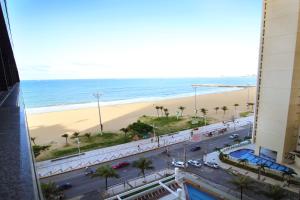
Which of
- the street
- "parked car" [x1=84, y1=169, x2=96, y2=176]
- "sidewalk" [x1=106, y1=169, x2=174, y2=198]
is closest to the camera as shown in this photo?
"sidewalk" [x1=106, y1=169, x2=174, y2=198]

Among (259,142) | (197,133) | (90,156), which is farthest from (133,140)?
(259,142)

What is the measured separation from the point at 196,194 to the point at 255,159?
450 inches

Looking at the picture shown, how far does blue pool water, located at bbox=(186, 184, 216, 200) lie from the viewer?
1936 centimetres

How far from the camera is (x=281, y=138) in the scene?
24.5 m

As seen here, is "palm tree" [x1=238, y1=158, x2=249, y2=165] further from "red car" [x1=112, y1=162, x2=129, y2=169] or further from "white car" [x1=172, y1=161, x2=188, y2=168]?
"red car" [x1=112, y1=162, x2=129, y2=169]

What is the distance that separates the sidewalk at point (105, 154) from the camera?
25.9 m

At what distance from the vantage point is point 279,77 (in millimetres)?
24375

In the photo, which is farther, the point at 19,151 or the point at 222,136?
Answer: the point at 222,136

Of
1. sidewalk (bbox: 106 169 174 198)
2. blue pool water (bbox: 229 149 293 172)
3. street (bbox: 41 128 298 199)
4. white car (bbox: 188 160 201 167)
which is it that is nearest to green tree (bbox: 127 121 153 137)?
street (bbox: 41 128 298 199)

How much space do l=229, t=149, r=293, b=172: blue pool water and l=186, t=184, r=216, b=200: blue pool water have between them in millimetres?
9449

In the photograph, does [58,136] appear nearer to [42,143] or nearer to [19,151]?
[42,143]

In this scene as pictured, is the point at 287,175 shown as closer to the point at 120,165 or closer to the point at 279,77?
the point at 279,77

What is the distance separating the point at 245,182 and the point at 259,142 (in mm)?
10446

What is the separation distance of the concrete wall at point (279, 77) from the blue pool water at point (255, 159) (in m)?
1.00
